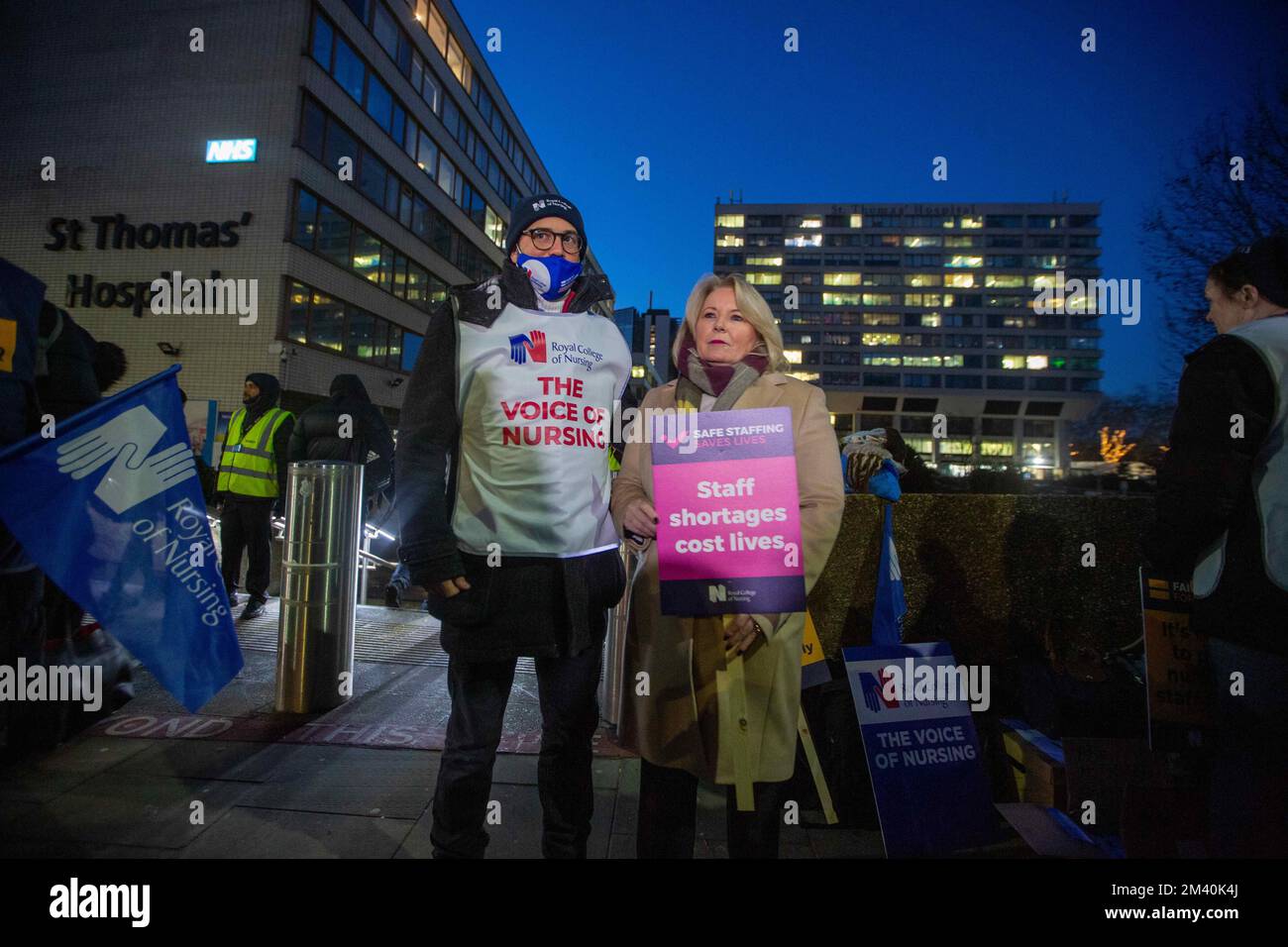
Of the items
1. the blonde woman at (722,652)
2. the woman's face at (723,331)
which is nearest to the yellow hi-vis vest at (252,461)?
the blonde woman at (722,652)

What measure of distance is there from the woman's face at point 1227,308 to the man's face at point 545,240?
7.11 feet

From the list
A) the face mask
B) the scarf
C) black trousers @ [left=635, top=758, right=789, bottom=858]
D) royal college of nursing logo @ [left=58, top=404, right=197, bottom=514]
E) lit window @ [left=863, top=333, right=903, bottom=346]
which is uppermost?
lit window @ [left=863, top=333, right=903, bottom=346]

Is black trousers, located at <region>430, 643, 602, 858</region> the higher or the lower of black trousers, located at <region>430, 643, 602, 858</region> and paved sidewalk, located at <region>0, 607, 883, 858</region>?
the higher

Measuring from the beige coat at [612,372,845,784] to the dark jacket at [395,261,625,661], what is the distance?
25cm

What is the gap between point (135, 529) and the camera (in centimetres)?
232

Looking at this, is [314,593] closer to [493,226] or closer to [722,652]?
[722,652]

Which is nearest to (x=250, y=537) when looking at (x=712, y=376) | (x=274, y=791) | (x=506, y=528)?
(x=274, y=791)

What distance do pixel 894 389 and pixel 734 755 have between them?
10278 centimetres

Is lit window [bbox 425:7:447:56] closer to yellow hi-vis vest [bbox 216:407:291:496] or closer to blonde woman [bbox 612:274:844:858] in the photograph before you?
yellow hi-vis vest [bbox 216:407:291:496]

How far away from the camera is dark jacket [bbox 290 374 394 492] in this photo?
5.51 meters

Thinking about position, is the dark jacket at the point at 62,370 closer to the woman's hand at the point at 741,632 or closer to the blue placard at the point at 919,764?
the woman's hand at the point at 741,632

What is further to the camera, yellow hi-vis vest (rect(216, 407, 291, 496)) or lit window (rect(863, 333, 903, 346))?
lit window (rect(863, 333, 903, 346))

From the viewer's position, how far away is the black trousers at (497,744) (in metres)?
1.93

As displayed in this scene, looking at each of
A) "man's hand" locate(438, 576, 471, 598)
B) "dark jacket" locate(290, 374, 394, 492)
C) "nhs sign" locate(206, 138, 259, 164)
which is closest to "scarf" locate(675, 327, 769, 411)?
"man's hand" locate(438, 576, 471, 598)
